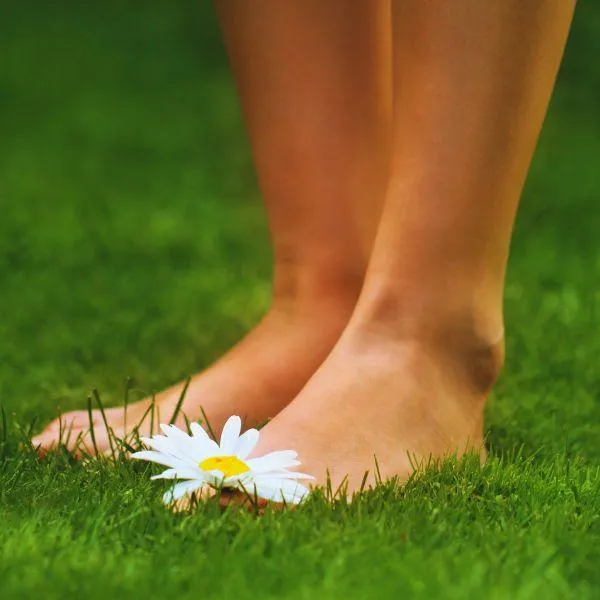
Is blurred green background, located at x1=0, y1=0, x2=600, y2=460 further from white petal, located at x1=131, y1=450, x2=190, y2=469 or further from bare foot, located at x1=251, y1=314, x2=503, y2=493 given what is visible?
white petal, located at x1=131, y1=450, x2=190, y2=469

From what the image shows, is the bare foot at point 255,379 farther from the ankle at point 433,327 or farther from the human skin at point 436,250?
the ankle at point 433,327

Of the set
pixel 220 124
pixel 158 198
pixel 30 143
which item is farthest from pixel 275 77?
pixel 220 124

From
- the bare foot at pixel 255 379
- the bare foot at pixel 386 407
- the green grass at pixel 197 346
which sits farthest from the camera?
the bare foot at pixel 255 379

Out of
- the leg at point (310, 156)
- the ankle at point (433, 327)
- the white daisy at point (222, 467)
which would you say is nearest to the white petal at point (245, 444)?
the white daisy at point (222, 467)

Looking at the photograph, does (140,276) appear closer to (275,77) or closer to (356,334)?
(275,77)

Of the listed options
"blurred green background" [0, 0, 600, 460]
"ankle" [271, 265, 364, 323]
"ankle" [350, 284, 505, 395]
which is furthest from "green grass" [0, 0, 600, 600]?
"ankle" [271, 265, 364, 323]

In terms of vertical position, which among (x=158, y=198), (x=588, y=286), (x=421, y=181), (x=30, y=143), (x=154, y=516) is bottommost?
(x=154, y=516)
